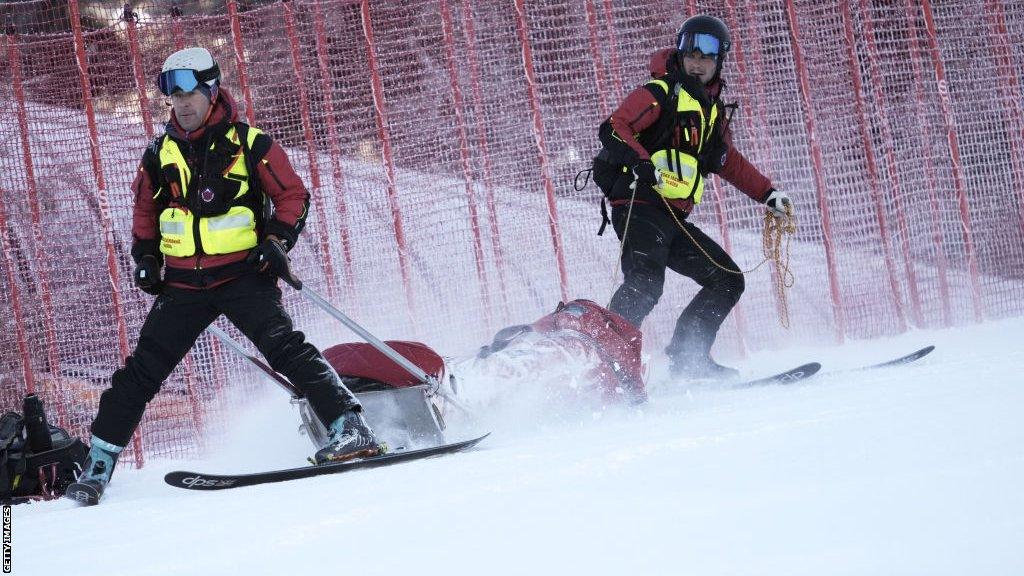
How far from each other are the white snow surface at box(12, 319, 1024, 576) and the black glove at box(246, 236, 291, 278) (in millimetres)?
794

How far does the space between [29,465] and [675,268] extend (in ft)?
10.2

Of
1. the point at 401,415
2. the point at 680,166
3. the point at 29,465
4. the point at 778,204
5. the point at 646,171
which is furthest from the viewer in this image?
the point at 778,204

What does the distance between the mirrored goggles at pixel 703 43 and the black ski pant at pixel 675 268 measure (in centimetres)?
76

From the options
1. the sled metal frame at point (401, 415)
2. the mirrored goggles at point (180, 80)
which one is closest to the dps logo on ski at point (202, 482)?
the sled metal frame at point (401, 415)

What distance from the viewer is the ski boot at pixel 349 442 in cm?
370

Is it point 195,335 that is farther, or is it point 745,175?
point 745,175

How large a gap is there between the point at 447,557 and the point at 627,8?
477 centimetres

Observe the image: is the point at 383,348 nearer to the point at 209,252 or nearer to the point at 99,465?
the point at 209,252

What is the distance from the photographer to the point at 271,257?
147 inches

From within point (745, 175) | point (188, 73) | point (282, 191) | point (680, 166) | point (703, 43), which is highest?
point (188, 73)

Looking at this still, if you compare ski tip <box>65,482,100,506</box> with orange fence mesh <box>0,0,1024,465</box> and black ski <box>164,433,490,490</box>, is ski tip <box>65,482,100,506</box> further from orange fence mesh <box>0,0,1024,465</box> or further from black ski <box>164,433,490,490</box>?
orange fence mesh <box>0,0,1024,465</box>

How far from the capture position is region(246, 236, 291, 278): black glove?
3734 mm

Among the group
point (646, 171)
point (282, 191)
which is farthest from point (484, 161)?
point (282, 191)

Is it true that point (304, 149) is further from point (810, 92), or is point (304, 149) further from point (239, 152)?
point (810, 92)
